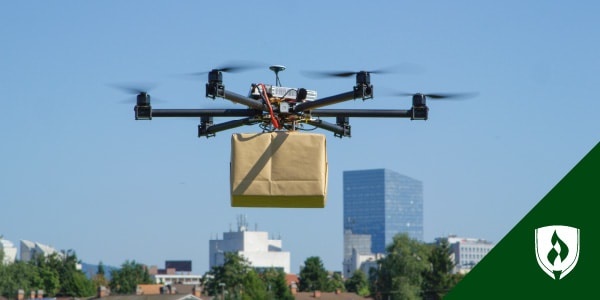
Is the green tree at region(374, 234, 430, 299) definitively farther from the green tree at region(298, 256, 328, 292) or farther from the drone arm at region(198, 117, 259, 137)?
the drone arm at region(198, 117, 259, 137)

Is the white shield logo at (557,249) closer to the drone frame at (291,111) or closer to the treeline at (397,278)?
the drone frame at (291,111)

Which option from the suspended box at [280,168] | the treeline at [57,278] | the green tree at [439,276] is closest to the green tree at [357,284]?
the treeline at [57,278]

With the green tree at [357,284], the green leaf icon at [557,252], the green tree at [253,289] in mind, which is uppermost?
the green tree at [357,284]

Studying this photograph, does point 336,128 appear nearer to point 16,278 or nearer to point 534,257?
point 534,257

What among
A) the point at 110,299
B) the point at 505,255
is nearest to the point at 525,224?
the point at 505,255

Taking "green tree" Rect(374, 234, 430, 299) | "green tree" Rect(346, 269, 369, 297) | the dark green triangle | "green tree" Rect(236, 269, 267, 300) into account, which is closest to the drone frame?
the dark green triangle

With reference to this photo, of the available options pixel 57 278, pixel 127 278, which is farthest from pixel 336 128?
pixel 127 278
